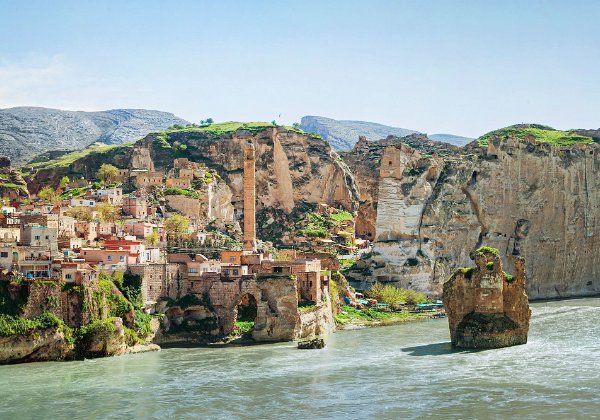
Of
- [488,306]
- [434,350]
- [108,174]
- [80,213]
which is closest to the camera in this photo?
[488,306]

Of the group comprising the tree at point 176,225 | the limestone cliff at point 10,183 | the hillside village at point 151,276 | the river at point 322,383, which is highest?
the limestone cliff at point 10,183

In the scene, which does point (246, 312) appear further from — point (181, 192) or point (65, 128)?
point (65, 128)

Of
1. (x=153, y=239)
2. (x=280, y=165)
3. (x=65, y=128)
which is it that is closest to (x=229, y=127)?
(x=280, y=165)

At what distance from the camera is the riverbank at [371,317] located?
189 ft

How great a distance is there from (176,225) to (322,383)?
33.1m

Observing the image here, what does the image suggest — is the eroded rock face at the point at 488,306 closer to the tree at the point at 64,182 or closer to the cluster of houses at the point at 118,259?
the cluster of houses at the point at 118,259

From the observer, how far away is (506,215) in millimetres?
83875

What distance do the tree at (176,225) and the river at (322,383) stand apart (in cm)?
2117

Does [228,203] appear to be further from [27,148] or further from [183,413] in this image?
[27,148]

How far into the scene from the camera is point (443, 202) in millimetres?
78125

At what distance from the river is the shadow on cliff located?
74 millimetres

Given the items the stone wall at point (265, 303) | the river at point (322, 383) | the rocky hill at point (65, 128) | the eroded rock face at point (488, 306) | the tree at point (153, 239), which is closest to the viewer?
the river at point (322, 383)

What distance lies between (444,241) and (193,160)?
3017 centimetres

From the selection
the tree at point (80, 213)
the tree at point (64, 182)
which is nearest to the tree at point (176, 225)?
the tree at point (80, 213)
